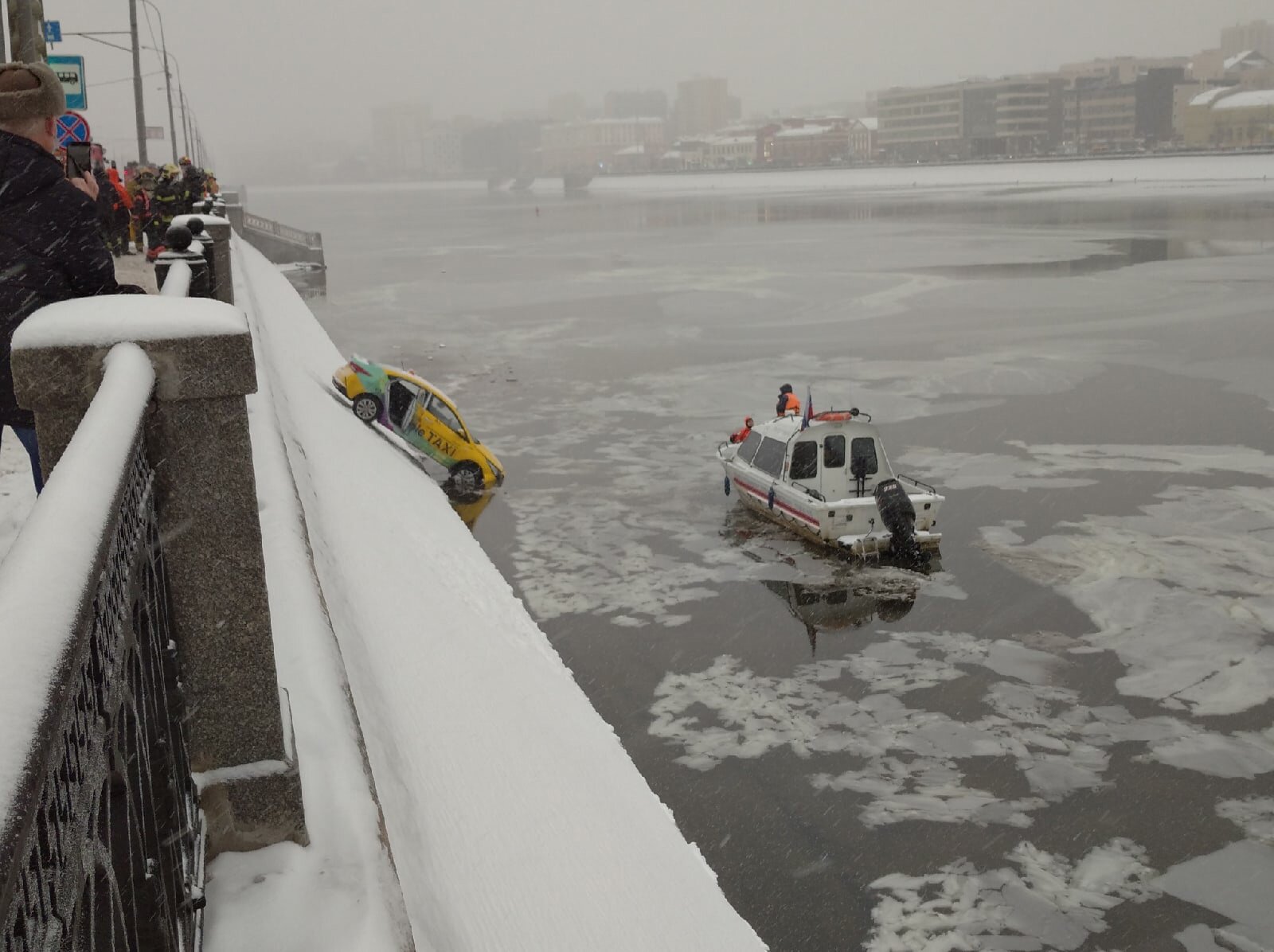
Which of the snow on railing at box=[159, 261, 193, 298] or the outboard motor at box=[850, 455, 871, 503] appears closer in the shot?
the snow on railing at box=[159, 261, 193, 298]

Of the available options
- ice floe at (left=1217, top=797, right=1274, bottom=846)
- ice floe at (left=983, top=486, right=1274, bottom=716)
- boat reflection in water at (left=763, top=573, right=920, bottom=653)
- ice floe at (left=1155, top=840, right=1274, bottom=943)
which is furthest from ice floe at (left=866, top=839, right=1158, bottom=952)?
boat reflection in water at (left=763, top=573, right=920, bottom=653)

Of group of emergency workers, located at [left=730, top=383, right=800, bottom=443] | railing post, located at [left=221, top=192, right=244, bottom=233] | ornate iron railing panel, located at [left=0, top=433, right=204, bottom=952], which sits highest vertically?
railing post, located at [left=221, top=192, right=244, bottom=233]

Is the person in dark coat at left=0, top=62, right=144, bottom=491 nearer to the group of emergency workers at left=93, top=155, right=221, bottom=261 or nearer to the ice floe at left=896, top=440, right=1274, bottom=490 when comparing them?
the group of emergency workers at left=93, top=155, right=221, bottom=261

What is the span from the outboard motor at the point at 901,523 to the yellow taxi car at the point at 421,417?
24.3 ft

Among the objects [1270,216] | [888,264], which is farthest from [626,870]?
[1270,216]

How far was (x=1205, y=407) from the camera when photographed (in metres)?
24.8

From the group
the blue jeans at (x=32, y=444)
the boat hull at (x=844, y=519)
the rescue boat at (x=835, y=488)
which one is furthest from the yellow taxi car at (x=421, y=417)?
the blue jeans at (x=32, y=444)

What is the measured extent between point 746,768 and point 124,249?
20.9 metres

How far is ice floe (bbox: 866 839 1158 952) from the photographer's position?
8.41 meters

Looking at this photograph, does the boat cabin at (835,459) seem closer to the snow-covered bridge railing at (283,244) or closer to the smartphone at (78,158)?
the smartphone at (78,158)

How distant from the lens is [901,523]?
16.6 m

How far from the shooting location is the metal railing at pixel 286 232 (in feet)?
204

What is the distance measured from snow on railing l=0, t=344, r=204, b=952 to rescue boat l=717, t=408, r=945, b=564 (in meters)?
13.8

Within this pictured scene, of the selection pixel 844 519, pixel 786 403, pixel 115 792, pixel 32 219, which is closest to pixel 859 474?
pixel 844 519
